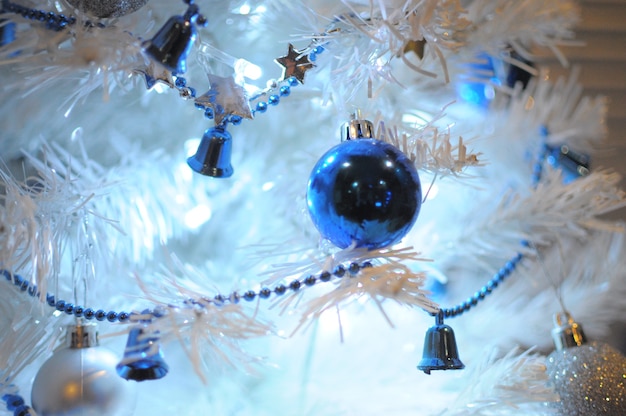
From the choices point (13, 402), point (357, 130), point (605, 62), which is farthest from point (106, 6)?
point (605, 62)

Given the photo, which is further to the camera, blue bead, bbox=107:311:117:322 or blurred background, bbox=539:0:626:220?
blurred background, bbox=539:0:626:220

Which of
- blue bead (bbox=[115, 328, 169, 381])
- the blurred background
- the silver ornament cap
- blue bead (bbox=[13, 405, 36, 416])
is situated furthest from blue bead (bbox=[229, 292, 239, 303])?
the blurred background

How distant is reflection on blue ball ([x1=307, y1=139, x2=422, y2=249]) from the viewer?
1.33 ft

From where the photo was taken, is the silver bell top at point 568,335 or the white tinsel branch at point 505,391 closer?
the white tinsel branch at point 505,391

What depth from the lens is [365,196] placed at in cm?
41

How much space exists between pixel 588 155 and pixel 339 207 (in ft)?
1.97

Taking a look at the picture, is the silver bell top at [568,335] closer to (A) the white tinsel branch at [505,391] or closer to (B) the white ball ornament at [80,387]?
(A) the white tinsel branch at [505,391]

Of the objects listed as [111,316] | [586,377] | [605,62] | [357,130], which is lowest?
[586,377]

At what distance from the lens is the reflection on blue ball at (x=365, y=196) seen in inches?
16.0

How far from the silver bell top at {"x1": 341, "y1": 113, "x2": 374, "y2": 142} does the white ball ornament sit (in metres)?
0.28

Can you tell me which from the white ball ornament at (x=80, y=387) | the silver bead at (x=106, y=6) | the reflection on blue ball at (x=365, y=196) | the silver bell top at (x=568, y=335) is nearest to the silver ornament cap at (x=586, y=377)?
the silver bell top at (x=568, y=335)

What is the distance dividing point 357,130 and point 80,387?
305 mm

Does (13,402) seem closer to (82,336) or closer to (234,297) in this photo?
(82,336)

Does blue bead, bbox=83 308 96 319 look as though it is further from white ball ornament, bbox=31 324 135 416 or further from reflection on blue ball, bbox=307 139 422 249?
reflection on blue ball, bbox=307 139 422 249
